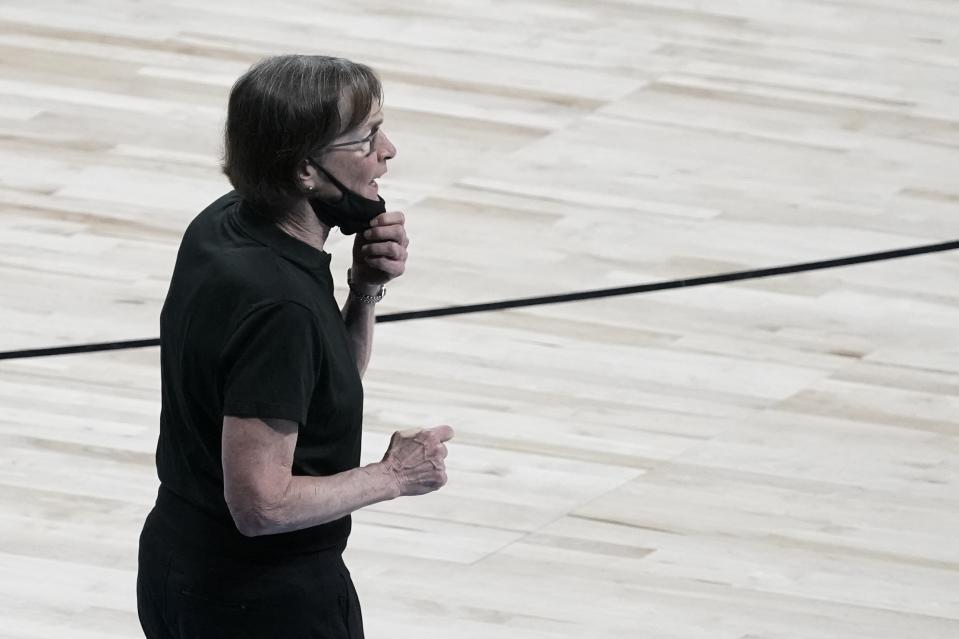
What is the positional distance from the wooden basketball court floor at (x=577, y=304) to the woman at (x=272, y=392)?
96 centimetres

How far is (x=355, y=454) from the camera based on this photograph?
5.89ft

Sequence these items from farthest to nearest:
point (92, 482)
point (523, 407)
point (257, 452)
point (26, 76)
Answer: point (26, 76) → point (523, 407) → point (92, 482) → point (257, 452)

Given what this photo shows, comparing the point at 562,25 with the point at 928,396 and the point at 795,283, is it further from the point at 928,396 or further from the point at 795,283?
the point at 928,396

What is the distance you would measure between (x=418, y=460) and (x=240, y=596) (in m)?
0.20

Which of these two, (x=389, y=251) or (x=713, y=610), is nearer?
(x=389, y=251)

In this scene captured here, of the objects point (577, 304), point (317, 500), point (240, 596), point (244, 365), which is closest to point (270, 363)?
point (244, 365)

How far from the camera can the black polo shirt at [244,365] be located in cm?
164

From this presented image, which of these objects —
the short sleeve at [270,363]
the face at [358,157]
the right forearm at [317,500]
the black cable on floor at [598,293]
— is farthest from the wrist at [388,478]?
the black cable on floor at [598,293]

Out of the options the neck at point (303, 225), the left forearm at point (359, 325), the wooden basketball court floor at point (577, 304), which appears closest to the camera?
the neck at point (303, 225)

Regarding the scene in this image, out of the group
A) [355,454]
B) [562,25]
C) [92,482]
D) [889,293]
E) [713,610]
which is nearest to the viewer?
[355,454]

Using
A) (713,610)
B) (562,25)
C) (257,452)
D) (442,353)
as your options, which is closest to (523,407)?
(442,353)

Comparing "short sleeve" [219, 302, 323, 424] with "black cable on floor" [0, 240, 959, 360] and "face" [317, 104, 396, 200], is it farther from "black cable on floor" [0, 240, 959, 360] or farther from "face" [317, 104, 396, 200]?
"black cable on floor" [0, 240, 959, 360]

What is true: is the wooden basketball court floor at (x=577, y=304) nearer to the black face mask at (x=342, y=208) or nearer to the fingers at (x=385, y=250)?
the fingers at (x=385, y=250)

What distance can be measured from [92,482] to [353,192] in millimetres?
1452
